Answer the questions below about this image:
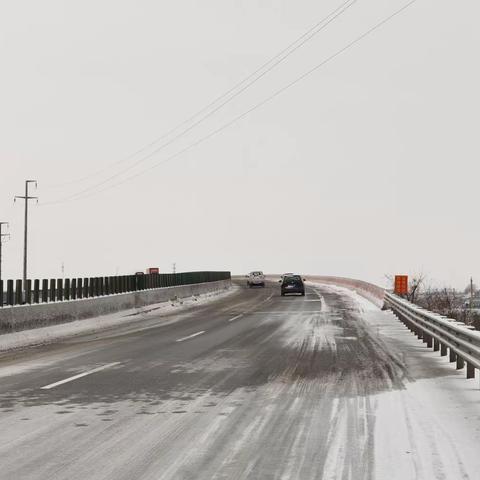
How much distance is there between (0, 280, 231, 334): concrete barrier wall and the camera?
1593 centimetres

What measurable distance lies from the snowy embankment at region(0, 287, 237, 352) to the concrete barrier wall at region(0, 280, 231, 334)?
0.51 feet

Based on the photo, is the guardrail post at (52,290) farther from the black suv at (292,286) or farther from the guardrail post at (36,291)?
the black suv at (292,286)

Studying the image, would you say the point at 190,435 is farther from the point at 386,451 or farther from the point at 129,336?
the point at 129,336

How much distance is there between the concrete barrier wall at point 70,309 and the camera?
52.3ft

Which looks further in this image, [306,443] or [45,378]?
[45,378]

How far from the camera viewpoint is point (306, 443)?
20.3 feet

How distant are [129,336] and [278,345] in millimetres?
4825

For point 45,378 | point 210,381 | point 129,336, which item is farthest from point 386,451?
point 129,336

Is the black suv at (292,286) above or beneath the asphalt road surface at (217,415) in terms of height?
above

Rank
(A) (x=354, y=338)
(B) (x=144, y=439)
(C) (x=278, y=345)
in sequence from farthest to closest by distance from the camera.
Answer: (A) (x=354, y=338), (C) (x=278, y=345), (B) (x=144, y=439)

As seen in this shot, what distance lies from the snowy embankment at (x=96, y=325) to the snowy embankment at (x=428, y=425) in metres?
9.13

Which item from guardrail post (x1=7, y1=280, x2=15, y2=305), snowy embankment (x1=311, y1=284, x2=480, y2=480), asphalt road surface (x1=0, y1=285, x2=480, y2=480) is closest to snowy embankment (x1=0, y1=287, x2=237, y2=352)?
guardrail post (x1=7, y1=280, x2=15, y2=305)

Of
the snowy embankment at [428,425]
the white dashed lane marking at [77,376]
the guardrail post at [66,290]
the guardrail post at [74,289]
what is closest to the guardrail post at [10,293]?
the guardrail post at [66,290]

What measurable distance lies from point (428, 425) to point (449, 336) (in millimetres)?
5357
